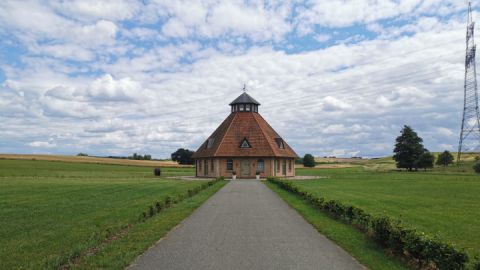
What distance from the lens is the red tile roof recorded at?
183 feet

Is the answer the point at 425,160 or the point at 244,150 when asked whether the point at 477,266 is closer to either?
the point at 244,150

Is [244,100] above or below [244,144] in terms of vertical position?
above

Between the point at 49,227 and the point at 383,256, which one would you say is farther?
the point at 49,227

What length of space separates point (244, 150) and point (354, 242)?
147 feet

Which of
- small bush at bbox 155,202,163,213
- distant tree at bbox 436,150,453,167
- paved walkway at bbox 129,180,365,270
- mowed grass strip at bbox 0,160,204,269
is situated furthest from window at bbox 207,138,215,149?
distant tree at bbox 436,150,453,167

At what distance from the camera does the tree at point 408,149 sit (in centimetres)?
8488

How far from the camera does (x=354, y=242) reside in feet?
37.8

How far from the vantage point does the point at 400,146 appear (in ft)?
284

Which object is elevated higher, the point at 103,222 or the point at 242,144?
the point at 242,144

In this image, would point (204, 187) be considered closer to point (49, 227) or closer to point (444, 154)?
point (49, 227)

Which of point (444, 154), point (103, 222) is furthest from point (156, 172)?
point (444, 154)

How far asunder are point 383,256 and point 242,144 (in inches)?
1845

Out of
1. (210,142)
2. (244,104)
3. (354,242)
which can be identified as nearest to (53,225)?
(354,242)

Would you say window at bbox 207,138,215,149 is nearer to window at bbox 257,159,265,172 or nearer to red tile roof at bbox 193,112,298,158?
red tile roof at bbox 193,112,298,158
